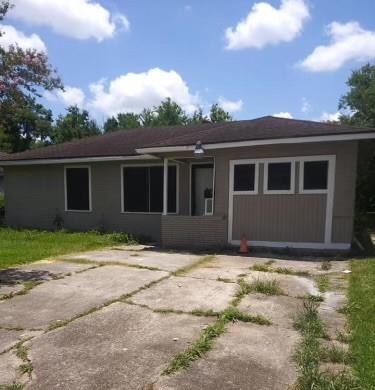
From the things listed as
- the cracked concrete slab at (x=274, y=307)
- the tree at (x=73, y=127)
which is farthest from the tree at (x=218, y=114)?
the cracked concrete slab at (x=274, y=307)

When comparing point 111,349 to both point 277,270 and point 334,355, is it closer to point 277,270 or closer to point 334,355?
point 334,355

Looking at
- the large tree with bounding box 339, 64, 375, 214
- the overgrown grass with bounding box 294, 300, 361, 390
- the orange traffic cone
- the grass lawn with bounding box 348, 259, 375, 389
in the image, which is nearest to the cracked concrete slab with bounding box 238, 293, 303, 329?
the overgrown grass with bounding box 294, 300, 361, 390

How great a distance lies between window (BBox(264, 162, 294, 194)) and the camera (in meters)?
8.97

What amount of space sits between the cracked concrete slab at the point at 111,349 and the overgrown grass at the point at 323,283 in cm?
234

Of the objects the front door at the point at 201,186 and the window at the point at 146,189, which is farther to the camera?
the window at the point at 146,189

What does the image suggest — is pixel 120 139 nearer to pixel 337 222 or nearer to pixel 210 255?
pixel 210 255

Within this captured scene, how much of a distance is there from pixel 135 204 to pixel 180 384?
30.7ft

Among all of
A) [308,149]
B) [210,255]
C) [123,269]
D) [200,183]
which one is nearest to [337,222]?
[308,149]

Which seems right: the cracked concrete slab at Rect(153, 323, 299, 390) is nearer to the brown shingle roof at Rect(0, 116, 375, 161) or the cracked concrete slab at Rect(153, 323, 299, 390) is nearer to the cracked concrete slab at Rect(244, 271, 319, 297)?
the cracked concrete slab at Rect(244, 271, 319, 297)

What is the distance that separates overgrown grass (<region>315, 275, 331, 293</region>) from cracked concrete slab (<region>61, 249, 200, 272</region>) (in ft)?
8.22

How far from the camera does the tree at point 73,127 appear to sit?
44.0 m

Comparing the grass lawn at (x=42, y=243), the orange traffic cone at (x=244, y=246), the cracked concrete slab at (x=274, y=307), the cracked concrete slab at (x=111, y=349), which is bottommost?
the grass lawn at (x=42, y=243)

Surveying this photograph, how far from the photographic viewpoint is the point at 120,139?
1445cm

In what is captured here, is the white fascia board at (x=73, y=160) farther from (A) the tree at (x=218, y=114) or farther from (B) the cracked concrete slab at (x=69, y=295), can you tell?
(A) the tree at (x=218, y=114)
